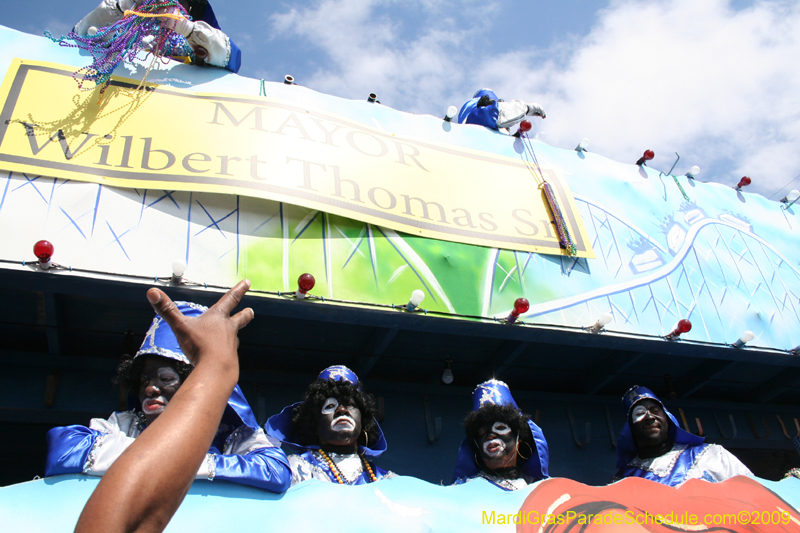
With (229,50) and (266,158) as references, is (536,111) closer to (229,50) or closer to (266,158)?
(229,50)

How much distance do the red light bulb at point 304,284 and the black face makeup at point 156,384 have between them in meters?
0.88

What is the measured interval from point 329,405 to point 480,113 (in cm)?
399

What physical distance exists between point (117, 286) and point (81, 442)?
1.31 m

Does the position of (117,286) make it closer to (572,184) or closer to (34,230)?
(34,230)

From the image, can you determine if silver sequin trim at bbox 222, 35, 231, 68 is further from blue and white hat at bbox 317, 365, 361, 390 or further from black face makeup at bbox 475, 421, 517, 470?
black face makeup at bbox 475, 421, 517, 470

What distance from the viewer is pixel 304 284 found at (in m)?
3.32

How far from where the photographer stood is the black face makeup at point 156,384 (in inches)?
103

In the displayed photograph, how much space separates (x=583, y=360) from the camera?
15.5 feet

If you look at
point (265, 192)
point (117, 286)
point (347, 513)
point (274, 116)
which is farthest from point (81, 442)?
point (274, 116)

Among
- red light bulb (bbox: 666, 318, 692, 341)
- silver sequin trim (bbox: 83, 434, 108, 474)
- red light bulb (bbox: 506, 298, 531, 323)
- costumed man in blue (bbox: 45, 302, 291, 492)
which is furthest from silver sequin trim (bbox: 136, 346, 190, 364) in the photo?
red light bulb (bbox: 666, 318, 692, 341)

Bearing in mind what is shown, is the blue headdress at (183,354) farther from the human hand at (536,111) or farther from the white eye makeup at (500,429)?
the human hand at (536,111)

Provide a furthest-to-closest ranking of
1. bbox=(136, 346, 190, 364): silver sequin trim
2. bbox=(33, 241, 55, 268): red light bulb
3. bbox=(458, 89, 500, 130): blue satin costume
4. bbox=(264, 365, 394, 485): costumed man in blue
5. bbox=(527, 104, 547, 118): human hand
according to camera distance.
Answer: bbox=(527, 104, 547, 118): human hand < bbox=(458, 89, 500, 130): blue satin costume < bbox=(264, 365, 394, 485): costumed man in blue < bbox=(33, 241, 55, 268): red light bulb < bbox=(136, 346, 190, 364): silver sequin trim

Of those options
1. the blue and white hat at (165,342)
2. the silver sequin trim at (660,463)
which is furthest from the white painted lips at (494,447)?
the blue and white hat at (165,342)

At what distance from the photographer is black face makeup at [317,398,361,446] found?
3.15 meters
